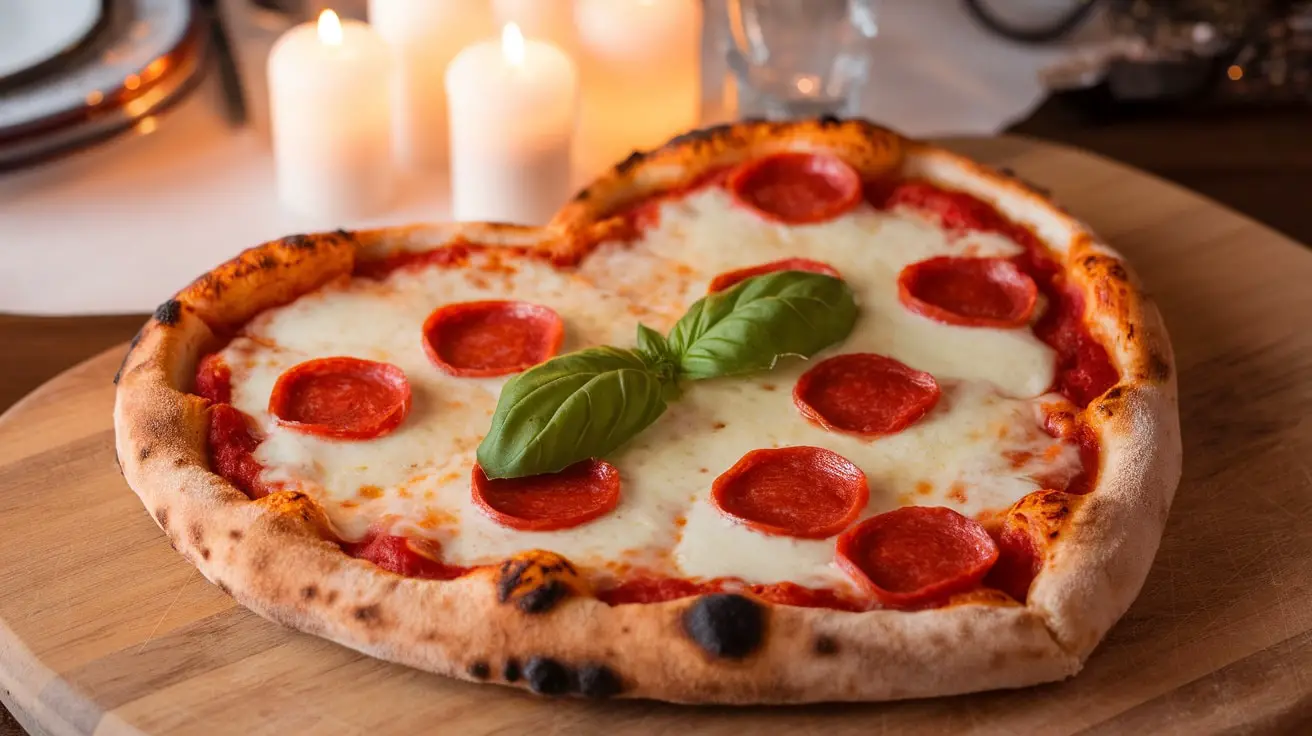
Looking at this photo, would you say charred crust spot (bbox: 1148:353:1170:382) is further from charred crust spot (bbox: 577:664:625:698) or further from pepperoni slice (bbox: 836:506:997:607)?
charred crust spot (bbox: 577:664:625:698)

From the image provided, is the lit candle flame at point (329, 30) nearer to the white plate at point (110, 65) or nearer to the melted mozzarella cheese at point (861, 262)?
the white plate at point (110, 65)

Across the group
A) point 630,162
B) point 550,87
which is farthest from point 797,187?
point 550,87

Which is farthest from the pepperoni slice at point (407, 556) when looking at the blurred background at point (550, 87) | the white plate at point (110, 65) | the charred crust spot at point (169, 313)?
the white plate at point (110, 65)

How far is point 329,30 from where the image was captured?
3.55 meters

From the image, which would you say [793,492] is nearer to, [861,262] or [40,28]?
[861,262]

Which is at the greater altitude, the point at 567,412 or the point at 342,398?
the point at 567,412

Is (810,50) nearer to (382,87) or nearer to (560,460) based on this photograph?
(382,87)

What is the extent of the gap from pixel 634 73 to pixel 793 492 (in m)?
1.86

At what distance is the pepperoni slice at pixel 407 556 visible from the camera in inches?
84.9

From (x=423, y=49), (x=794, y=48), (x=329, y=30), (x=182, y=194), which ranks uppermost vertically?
(x=329, y=30)

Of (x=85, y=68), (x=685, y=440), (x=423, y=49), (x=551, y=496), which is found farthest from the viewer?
(x=423, y=49)

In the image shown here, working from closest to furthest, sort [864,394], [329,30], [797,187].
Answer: [864,394]
[797,187]
[329,30]

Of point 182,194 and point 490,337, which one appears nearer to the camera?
point 490,337

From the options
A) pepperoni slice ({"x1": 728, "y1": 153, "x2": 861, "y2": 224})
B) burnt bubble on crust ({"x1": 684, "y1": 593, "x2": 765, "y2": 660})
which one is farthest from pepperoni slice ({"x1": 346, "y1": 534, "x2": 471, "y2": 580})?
pepperoni slice ({"x1": 728, "y1": 153, "x2": 861, "y2": 224})
